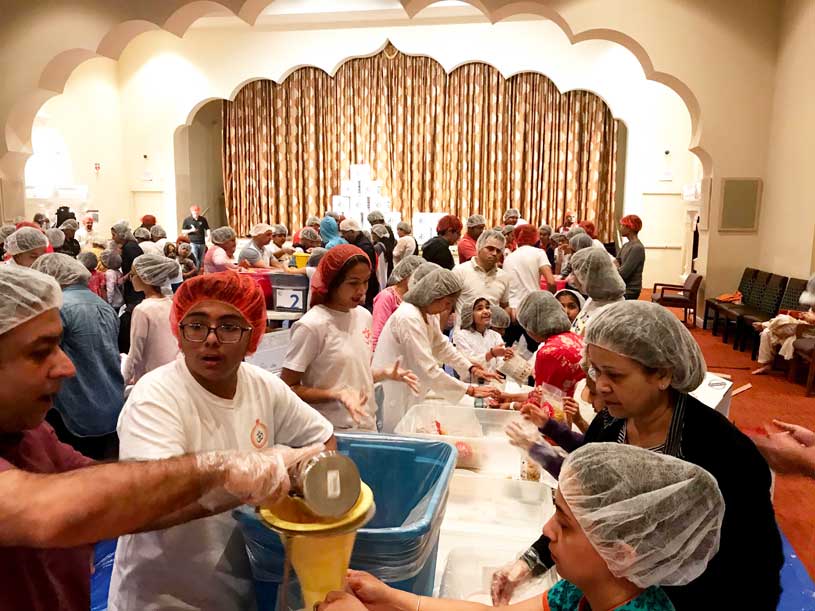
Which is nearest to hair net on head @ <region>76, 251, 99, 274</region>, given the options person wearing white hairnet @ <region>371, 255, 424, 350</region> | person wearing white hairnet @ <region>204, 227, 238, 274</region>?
person wearing white hairnet @ <region>204, 227, 238, 274</region>

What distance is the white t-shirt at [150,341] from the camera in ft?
10.6

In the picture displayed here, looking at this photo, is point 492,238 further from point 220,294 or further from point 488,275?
point 220,294

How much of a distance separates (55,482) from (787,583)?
9.76 feet

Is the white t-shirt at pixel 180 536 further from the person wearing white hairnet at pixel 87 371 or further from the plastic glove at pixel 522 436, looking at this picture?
the person wearing white hairnet at pixel 87 371

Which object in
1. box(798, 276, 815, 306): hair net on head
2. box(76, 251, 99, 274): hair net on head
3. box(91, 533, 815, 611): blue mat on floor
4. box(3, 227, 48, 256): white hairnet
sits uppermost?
box(3, 227, 48, 256): white hairnet

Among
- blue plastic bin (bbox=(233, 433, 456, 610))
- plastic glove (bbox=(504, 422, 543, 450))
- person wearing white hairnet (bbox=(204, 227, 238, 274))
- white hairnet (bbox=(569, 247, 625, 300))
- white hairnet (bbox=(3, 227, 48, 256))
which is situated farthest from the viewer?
person wearing white hairnet (bbox=(204, 227, 238, 274))

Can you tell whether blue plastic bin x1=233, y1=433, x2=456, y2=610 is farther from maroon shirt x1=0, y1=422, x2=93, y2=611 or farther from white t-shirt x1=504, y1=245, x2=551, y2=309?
white t-shirt x1=504, y1=245, x2=551, y2=309

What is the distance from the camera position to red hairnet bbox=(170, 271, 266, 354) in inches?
60.2

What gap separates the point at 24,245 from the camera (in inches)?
185

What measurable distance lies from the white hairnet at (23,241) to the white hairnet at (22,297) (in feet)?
13.8

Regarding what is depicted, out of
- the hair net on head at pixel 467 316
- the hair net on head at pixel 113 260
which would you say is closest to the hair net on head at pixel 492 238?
the hair net on head at pixel 467 316

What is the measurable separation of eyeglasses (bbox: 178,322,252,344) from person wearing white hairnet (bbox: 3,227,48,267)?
3947 mm

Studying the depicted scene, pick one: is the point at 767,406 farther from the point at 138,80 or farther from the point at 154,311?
the point at 138,80

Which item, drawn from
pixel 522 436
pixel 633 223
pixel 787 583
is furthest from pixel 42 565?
pixel 633 223
